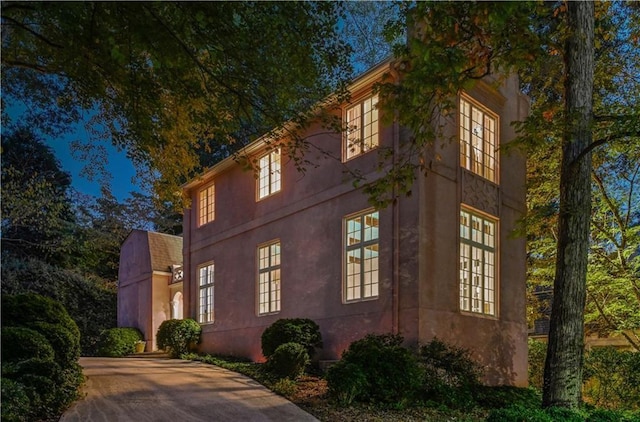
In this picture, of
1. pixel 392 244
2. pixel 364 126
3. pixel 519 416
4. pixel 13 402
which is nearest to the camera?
pixel 13 402

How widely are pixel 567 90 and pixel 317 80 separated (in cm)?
477

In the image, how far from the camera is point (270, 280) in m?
14.0

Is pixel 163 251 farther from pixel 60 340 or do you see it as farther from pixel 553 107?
pixel 553 107

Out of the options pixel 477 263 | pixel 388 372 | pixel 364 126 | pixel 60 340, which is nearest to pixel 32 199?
pixel 60 340

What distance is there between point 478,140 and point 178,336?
1051 cm

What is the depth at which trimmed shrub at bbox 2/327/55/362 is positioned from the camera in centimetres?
719

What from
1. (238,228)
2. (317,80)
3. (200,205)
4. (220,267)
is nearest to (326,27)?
(317,80)

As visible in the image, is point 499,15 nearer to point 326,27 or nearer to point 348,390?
point 326,27

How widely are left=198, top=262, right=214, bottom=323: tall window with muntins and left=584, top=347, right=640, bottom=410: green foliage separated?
432 inches

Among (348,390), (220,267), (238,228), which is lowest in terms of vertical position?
(348,390)

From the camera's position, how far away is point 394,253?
1031cm

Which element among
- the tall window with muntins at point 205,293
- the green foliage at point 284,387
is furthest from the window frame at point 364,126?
the tall window with muntins at point 205,293

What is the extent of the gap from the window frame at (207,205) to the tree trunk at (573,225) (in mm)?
11272

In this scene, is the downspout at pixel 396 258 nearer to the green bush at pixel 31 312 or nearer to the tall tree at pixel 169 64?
the tall tree at pixel 169 64
